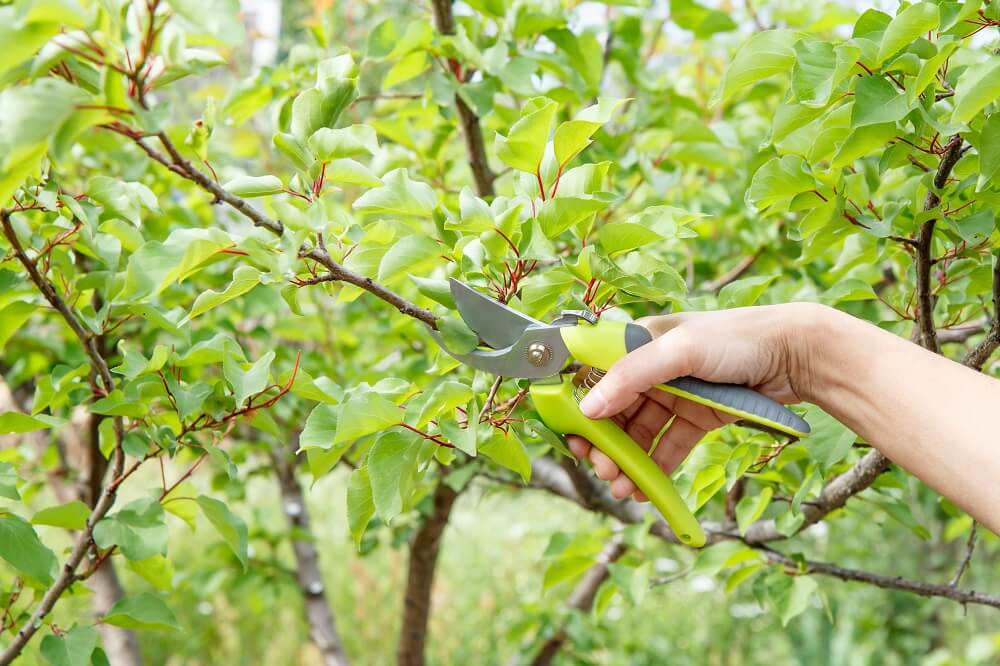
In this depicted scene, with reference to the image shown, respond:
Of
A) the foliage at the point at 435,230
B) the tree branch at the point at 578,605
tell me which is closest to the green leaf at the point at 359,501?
the foliage at the point at 435,230

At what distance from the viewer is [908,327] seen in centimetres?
121

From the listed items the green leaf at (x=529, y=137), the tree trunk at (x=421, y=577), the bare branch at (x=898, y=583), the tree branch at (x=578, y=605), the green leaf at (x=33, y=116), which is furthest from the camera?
the tree branch at (x=578, y=605)

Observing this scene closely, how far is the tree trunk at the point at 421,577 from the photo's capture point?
1949 mm

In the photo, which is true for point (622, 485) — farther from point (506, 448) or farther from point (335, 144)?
point (335, 144)

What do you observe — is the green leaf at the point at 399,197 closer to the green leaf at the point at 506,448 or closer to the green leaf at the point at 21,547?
the green leaf at the point at 506,448

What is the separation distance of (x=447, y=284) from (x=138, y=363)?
0.36 metres

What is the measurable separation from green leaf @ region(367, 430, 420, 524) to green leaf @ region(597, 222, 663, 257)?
273 mm

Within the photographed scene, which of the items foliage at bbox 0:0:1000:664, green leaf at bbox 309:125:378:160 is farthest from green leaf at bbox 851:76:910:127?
green leaf at bbox 309:125:378:160

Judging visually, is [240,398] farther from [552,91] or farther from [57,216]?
[552,91]

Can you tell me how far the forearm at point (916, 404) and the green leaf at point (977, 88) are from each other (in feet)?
0.84

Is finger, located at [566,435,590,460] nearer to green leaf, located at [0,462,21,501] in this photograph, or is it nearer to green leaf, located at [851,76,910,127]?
green leaf, located at [851,76,910,127]

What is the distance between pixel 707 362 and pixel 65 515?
0.76 m

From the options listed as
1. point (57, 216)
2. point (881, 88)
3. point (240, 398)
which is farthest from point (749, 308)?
point (57, 216)

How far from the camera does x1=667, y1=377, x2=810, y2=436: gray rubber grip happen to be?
0.88 m
